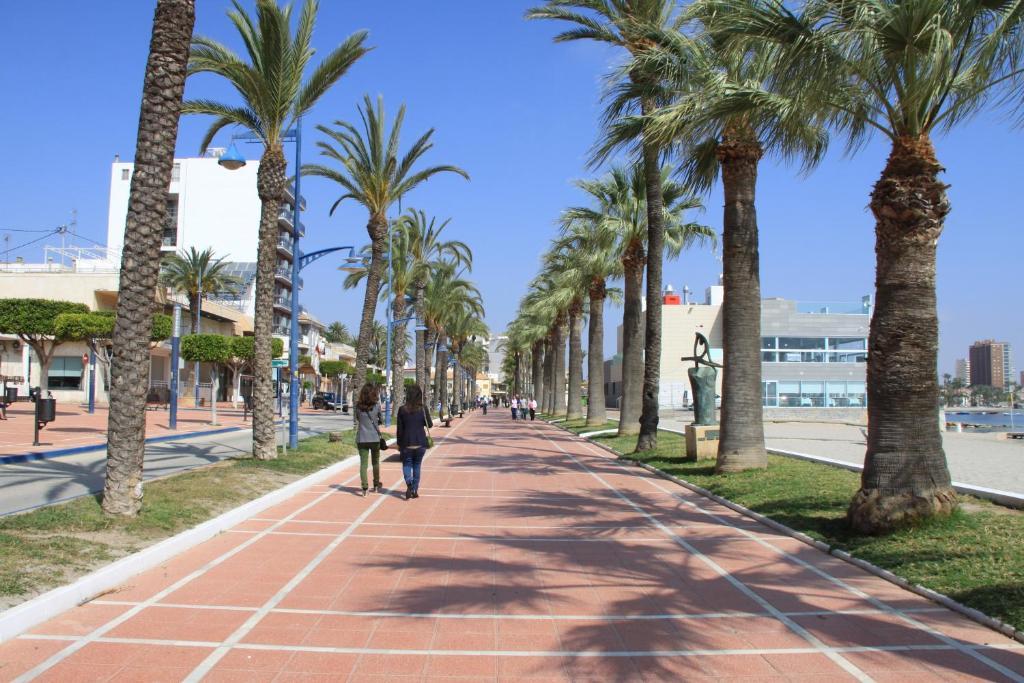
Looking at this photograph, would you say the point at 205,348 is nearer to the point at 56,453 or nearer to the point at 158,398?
the point at 158,398

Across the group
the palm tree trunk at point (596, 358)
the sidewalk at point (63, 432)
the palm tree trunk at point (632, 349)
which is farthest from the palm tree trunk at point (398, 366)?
the palm tree trunk at point (632, 349)

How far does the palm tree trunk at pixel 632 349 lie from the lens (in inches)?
1056

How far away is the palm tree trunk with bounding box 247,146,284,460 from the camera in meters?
16.2

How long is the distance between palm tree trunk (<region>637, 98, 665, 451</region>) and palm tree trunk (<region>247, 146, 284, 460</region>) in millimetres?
9154

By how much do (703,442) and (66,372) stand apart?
44.7 metres

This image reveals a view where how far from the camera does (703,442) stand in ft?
57.7

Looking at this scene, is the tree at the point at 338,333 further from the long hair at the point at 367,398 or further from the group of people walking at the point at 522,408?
the long hair at the point at 367,398

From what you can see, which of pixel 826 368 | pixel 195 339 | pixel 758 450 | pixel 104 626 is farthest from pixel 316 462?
pixel 826 368

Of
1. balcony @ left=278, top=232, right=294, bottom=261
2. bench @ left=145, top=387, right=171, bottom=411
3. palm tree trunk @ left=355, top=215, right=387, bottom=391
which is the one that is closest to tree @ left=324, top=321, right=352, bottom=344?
balcony @ left=278, top=232, right=294, bottom=261

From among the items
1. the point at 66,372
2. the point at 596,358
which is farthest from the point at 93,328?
the point at 596,358

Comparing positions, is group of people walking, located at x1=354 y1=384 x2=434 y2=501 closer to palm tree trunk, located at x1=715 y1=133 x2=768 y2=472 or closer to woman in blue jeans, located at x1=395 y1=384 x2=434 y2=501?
woman in blue jeans, located at x1=395 y1=384 x2=434 y2=501

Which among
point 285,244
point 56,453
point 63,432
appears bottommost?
point 56,453

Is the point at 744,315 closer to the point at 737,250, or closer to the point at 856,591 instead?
the point at 737,250

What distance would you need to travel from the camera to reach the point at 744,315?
14922mm
